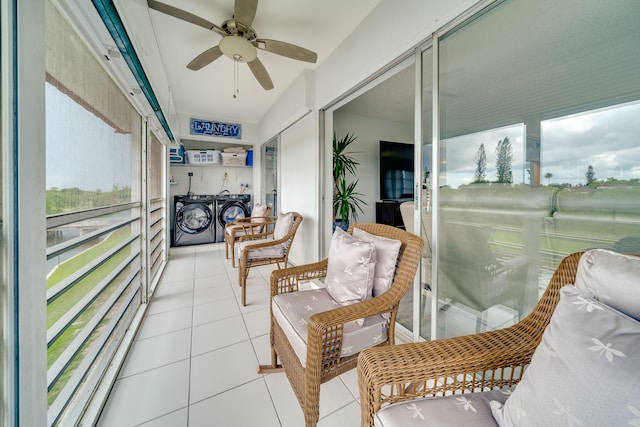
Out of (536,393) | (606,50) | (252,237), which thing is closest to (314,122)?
(252,237)

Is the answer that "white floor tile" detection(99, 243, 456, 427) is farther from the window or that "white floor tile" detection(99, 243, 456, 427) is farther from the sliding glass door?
the sliding glass door

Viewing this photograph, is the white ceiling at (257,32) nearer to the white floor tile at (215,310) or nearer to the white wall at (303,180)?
the white wall at (303,180)

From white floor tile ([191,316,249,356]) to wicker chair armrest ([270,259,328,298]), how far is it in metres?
0.60

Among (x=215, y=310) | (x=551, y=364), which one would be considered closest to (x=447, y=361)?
(x=551, y=364)

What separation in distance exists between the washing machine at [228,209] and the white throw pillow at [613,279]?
502cm

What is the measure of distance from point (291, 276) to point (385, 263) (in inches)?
24.3

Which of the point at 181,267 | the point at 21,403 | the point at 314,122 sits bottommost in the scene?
the point at 181,267

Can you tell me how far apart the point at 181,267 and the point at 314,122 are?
9.18 ft

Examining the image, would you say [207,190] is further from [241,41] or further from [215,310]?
[241,41]

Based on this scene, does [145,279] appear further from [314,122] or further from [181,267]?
[314,122]

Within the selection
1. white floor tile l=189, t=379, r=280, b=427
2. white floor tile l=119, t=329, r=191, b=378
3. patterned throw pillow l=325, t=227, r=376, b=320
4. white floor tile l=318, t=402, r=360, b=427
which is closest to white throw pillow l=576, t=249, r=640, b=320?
patterned throw pillow l=325, t=227, r=376, b=320

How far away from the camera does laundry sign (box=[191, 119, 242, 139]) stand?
4.47 meters

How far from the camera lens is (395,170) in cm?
382

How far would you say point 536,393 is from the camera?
1.85 feet
